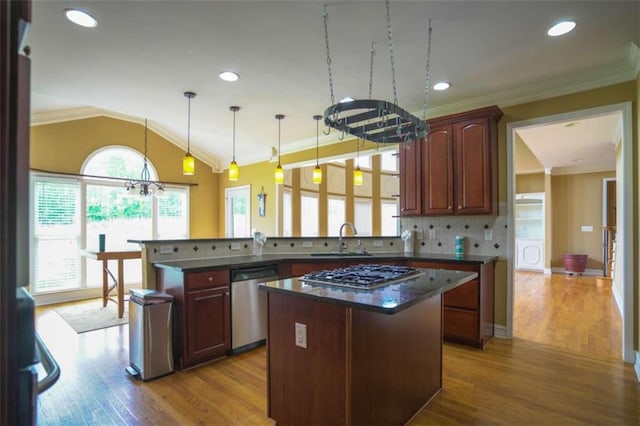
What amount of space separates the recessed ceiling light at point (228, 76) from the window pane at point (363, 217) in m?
7.18

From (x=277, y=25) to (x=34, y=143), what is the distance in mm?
4957

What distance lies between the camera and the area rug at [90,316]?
426 centimetres

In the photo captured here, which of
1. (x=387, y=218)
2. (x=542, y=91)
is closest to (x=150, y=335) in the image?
(x=542, y=91)

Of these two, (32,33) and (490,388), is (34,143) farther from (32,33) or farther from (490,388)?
(490,388)

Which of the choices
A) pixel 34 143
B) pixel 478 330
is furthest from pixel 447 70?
pixel 34 143

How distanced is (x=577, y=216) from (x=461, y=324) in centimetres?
672

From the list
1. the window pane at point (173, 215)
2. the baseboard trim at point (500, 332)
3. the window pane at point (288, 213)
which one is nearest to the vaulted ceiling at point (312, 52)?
the baseboard trim at point (500, 332)

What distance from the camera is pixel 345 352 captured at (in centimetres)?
174

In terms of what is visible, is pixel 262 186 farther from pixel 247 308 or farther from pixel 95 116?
pixel 247 308

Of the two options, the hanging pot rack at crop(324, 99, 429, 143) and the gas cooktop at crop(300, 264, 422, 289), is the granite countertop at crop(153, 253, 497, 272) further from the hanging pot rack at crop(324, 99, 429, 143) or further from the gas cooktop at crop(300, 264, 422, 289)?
the hanging pot rack at crop(324, 99, 429, 143)

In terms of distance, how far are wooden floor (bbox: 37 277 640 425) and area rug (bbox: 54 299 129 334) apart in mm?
712

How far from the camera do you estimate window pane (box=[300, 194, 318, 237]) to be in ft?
27.7

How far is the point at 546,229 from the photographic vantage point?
321 inches

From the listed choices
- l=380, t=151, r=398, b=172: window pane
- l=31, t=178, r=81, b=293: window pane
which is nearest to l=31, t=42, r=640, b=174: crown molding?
l=31, t=178, r=81, b=293: window pane
